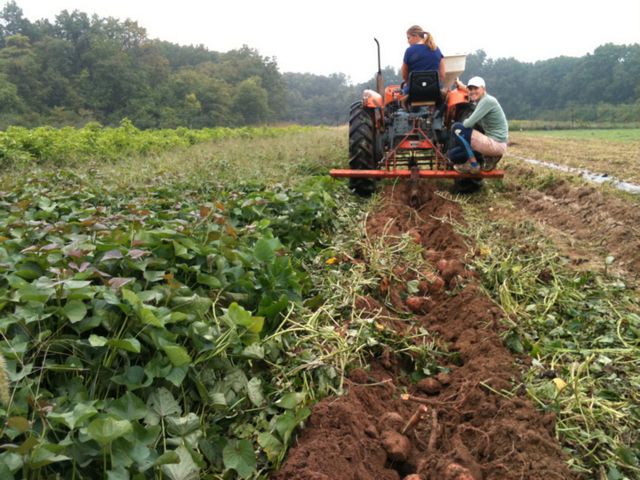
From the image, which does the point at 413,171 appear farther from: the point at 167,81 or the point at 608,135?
the point at 167,81

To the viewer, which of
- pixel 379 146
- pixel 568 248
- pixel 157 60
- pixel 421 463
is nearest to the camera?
pixel 421 463

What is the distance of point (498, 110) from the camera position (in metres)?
5.70

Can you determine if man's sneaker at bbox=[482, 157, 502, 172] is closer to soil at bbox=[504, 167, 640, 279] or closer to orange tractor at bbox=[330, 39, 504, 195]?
orange tractor at bbox=[330, 39, 504, 195]

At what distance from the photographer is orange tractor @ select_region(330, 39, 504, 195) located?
5.92 m

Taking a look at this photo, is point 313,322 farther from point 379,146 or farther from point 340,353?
point 379,146

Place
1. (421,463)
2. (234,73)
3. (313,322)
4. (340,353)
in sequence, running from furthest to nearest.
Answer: (234,73), (313,322), (340,353), (421,463)

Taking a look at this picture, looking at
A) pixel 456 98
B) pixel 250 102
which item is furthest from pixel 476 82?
pixel 250 102

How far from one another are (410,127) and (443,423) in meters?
5.02

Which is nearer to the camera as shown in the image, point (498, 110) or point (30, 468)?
point (30, 468)

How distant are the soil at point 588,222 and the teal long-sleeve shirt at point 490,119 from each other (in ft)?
3.45

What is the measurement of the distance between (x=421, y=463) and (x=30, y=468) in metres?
1.33

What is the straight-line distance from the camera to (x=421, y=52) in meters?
6.19

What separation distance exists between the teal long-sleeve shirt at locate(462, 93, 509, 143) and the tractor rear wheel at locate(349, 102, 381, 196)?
4.05ft

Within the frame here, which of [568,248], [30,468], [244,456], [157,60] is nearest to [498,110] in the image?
[568,248]
